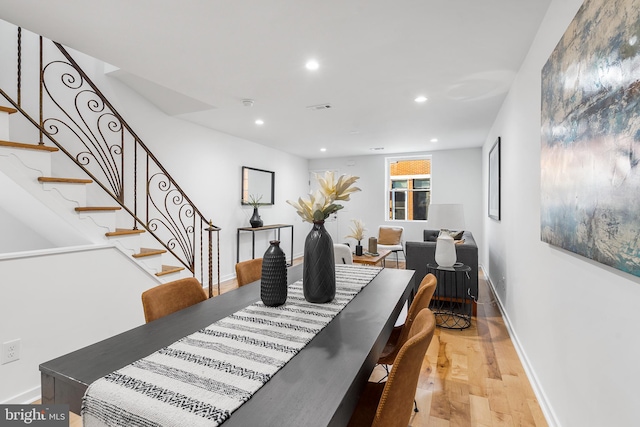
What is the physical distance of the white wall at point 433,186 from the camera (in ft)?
20.8

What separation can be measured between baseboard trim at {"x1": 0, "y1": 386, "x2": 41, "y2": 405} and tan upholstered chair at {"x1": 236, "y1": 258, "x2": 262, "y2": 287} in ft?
4.61

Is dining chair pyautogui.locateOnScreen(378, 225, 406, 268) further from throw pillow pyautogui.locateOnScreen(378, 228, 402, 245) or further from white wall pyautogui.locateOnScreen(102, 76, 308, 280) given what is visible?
white wall pyautogui.locateOnScreen(102, 76, 308, 280)

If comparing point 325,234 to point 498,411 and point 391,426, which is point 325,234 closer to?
point 391,426

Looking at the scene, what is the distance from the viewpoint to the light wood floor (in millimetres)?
1816

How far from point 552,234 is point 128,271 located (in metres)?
2.91

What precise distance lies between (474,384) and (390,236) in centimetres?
412

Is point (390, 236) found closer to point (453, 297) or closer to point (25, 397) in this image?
point (453, 297)

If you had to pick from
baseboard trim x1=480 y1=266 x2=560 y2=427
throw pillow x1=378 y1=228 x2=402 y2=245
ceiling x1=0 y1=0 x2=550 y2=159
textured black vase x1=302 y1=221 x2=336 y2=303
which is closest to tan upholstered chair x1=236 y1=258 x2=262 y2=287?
textured black vase x1=302 y1=221 x2=336 y2=303

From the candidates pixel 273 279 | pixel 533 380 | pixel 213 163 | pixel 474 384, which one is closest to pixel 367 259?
pixel 474 384

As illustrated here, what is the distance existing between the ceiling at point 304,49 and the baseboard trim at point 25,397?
7.46 feet

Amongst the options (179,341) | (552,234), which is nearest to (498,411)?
(552,234)

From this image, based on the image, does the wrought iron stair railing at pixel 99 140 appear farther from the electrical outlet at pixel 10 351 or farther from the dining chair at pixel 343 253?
the dining chair at pixel 343 253

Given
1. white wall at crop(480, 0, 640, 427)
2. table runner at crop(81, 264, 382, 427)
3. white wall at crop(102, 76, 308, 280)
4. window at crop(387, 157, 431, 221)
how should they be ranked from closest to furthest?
table runner at crop(81, 264, 382, 427) < white wall at crop(480, 0, 640, 427) < white wall at crop(102, 76, 308, 280) < window at crop(387, 157, 431, 221)

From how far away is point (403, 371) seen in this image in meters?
0.88
